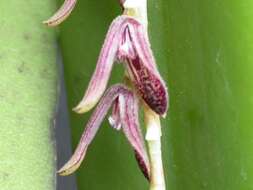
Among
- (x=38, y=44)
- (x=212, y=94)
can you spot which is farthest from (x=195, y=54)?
(x=38, y=44)

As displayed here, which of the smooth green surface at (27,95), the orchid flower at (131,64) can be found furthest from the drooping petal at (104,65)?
the smooth green surface at (27,95)

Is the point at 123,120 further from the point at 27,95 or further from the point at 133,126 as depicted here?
the point at 27,95

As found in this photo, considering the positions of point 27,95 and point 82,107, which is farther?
point 27,95

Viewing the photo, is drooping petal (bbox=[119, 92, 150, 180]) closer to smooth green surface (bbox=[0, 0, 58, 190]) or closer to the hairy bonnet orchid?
the hairy bonnet orchid

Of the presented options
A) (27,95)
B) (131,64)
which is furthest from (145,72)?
(27,95)

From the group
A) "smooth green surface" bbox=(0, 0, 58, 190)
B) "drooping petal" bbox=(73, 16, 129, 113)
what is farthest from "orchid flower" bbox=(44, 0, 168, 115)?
"smooth green surface" bbox=(0, 0, 58, 190)

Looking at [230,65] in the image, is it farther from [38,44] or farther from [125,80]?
[38,44]
